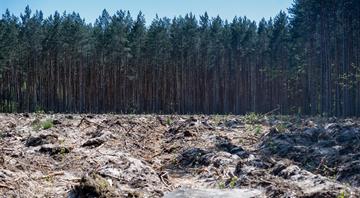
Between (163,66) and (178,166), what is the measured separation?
156ft

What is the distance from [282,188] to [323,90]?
35209mm

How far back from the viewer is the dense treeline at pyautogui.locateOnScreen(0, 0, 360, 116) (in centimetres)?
4981

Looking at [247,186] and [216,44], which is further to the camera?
[216,44]

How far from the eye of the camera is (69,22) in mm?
59000

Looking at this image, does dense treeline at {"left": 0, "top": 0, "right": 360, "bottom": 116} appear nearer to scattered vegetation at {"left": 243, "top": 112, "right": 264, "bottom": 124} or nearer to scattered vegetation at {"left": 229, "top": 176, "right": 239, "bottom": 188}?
scattered vegetation at {"left": 243, "top": 112, "right": 264, "bottom": 124}

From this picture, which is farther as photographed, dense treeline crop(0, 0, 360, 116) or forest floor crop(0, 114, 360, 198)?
dense treeline crop(0, 0, 360, 116)

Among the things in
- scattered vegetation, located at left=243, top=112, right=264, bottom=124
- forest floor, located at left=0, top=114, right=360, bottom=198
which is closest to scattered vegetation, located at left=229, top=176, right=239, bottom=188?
forest floor, located at left=0, top=114, right=360, bottom=198

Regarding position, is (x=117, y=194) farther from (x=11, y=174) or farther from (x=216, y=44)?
(x=216, y=44)

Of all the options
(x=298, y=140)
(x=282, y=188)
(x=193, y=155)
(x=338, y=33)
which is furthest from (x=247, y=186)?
(x=338, y=33)

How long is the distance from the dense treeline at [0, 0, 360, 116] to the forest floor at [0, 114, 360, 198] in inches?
1242

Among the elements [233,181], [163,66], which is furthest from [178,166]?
[163,66]

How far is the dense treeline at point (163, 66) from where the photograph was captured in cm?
4981

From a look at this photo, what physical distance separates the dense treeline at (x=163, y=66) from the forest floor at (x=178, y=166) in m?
31.5

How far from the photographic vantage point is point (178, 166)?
29.6 ft
